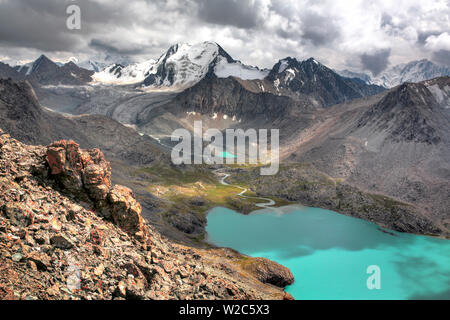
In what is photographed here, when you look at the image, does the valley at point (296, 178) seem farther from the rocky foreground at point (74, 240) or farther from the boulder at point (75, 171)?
the boulder at point (75, 171)

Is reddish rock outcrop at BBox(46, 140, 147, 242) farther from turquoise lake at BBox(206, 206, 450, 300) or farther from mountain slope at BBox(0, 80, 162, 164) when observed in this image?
mountain slope at BBox(0, 80, 162, 164)

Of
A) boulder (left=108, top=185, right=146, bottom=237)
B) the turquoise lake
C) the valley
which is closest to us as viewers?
boulder (left=108, top=185, right=146, bottom=237)

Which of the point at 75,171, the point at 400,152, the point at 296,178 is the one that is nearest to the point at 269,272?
the point at 75,171

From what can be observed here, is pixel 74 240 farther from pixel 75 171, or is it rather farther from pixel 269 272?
pixel 269 272

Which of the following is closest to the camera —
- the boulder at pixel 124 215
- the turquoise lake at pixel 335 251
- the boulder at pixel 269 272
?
the boulder at pixel 124 215

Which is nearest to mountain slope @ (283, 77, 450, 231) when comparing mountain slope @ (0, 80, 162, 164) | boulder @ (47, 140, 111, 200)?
mountain slope @ (0, 80, 162, 164)

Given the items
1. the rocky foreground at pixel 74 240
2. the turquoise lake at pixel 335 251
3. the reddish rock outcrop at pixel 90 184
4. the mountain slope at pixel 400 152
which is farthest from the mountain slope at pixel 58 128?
the mountain slope at pixel 400 152
